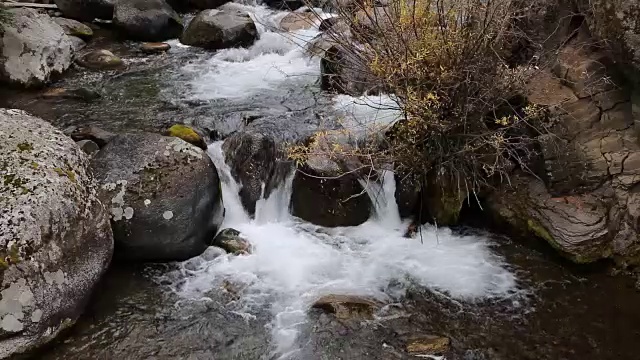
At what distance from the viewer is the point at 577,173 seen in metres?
5.73

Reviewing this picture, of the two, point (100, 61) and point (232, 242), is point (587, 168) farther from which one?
point (100, 61)

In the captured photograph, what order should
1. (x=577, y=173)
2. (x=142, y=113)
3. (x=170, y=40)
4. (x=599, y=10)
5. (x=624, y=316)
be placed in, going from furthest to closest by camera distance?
(x=170, y=40), (x=142, y=113), (x=577, y=173), (x=599, y=10), (x=624, y=316)

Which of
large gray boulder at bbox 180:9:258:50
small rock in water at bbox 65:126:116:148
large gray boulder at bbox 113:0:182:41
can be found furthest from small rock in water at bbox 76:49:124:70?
small rock in water at bbox 65:126:116:148

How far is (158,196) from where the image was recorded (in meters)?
5.61

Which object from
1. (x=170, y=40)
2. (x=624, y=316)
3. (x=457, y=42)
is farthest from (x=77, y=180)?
(x=170, y=40)

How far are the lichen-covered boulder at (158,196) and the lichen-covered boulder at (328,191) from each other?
0.94 m

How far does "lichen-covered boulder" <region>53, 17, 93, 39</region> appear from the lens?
10.7 meters

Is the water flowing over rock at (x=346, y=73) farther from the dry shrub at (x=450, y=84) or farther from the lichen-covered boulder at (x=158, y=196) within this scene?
the lichen-covered boulder at (x=158, y=196)

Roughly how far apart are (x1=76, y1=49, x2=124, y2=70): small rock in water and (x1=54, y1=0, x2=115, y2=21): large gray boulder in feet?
7.53

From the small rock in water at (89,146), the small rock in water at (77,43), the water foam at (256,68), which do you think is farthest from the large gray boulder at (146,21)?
the small rock in water at (89,146)

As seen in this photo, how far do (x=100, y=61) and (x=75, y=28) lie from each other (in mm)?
1859

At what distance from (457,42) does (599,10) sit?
1384mm

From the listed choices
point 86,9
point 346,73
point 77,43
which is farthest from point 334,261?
point 86,9

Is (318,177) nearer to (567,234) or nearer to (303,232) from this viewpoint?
(303,232)
